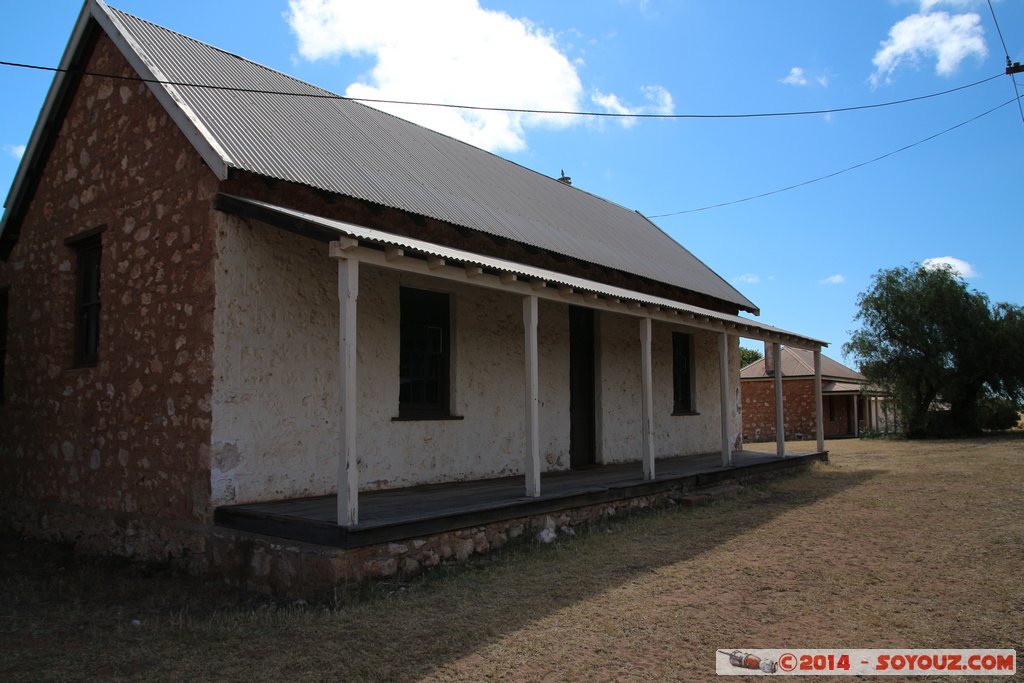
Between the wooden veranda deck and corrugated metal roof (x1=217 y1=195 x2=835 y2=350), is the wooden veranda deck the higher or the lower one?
the lower one

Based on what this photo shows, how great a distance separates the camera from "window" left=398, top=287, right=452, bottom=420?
895 cm

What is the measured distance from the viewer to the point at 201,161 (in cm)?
722

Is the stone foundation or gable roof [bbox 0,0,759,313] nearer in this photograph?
the stone foundation

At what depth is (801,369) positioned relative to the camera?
30156mm

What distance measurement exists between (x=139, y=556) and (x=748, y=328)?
931cm

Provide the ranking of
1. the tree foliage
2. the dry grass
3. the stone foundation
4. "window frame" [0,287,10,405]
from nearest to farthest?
the dry grass, the stone foundation, "window frame" [0,287,10,405], the tree foliage

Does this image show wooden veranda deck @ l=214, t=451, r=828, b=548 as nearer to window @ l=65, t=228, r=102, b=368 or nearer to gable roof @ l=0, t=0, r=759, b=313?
→ gable roof @ l=0, t=0, r=759, b=313

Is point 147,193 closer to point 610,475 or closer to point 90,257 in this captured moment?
point 90,257

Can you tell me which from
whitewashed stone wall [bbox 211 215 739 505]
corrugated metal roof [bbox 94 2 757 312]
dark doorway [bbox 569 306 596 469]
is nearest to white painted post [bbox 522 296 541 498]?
whitewashed stone wall [bbox 211 215 739 505]

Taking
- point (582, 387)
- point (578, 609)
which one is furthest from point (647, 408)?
point (578, 609)

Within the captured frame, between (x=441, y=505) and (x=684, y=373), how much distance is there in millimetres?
8798

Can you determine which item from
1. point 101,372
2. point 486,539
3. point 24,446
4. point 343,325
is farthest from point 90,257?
point 486,539

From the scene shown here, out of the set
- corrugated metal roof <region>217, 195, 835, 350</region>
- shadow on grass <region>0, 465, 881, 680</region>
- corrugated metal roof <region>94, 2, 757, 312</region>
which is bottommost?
shadow on grass <region>0, 465, 881, 680</region>

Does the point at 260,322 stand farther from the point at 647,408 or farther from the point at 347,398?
the point at 647,408
